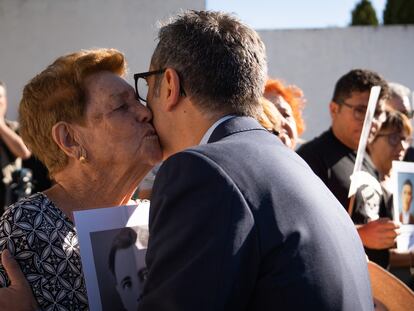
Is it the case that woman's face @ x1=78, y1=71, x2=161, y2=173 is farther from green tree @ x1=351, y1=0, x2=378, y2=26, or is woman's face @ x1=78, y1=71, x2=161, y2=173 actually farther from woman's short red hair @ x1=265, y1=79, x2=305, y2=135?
green tree @ x1=351, y1=0, x2=378, y2=26

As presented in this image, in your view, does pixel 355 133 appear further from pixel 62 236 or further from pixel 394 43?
pixel 394 43

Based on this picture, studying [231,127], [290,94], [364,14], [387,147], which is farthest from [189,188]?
[364,14]

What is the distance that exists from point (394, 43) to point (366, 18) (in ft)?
32.4

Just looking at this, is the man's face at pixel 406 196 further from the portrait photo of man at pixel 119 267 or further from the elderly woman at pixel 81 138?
the portrait photo of man at pixel 119 267

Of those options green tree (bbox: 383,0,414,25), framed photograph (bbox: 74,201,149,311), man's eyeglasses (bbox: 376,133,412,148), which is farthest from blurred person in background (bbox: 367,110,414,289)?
green tree (bbox: 383,0,414,25)

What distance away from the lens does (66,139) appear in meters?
2.23

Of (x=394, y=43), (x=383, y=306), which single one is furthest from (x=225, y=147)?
(x=394, y=43)

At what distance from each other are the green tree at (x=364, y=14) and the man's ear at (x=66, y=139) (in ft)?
66.7

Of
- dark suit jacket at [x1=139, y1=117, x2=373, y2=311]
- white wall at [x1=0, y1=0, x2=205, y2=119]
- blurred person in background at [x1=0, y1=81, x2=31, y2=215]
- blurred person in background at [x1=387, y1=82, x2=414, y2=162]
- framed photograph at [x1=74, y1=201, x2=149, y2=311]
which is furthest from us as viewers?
white wall at [x1=0, y1=0, x2=205, y2=119]

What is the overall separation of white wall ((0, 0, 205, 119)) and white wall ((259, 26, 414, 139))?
8.13 feet

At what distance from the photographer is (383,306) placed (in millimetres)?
2475

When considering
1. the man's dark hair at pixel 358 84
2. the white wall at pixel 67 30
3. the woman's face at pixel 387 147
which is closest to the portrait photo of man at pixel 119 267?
the man's dark hair at pixel 358 84

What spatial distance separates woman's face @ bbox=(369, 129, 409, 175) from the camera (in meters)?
4.87

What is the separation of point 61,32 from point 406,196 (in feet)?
24.5
